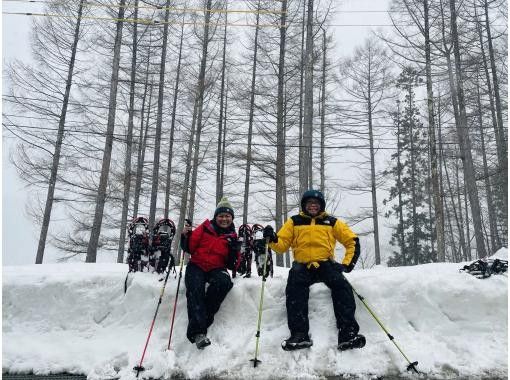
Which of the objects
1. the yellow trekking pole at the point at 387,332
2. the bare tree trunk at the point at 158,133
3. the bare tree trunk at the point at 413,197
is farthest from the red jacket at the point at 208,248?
the bare tree trunk at the point at 413,197

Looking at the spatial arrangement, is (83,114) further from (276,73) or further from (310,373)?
(310,373)

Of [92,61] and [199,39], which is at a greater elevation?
[199,39]

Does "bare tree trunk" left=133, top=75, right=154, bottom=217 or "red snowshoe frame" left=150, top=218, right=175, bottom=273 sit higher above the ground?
"bare tree trunk" left=133, top=75, right=154, bottom=217

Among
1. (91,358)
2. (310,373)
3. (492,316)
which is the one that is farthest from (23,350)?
(492,316)

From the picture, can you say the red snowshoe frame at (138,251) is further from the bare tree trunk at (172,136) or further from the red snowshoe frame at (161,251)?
the bare tree trunk at (172,136)

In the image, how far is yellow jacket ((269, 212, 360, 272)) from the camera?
16.5 ft

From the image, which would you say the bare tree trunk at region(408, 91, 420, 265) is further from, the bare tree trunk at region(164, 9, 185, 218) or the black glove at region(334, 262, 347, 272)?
the black glove at region(334, 262, 347, 272)

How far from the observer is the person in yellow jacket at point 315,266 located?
428cm

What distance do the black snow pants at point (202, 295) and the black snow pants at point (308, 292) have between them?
0.88 m

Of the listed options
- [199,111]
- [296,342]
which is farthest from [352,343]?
[199,111]

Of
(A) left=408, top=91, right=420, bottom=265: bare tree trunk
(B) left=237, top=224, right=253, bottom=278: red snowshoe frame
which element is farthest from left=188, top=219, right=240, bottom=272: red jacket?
(A) left=408, top=91, right=420, bottom=265: bare tree trunk

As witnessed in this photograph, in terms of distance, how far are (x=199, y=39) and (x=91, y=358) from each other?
14.4 metres

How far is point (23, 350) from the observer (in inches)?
174

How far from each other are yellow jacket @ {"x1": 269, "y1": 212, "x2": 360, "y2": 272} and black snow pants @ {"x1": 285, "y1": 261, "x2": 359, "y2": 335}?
0.13 metres
